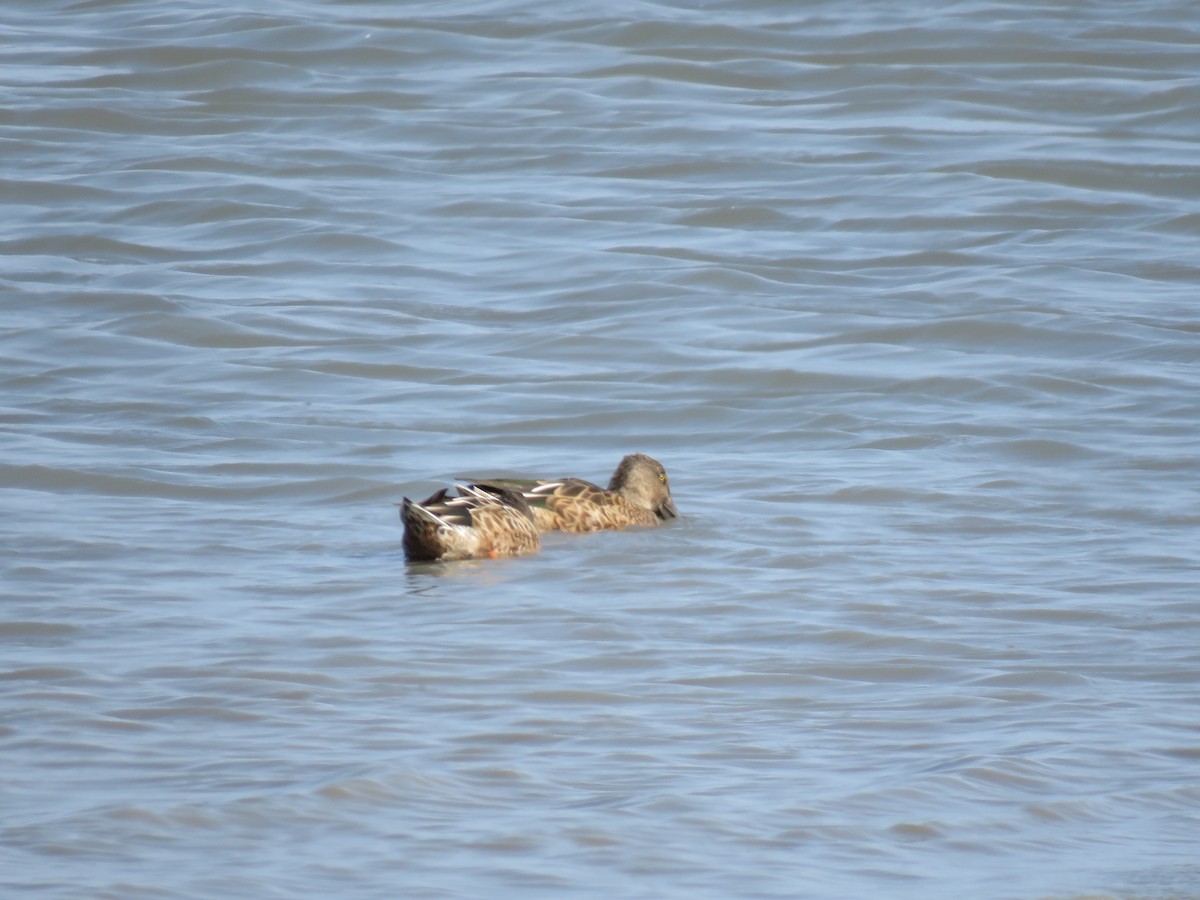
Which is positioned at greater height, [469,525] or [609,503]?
[469,525]

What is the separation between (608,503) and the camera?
9.47 meters

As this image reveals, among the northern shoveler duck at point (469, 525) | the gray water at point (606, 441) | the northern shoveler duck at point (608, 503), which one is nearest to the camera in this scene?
the gray water at point (606, 441)

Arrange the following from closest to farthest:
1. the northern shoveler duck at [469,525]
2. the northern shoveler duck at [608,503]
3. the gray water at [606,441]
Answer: the gray water at [606,441] < the northern shoveler duck at [469,525] < the northern shoveler duck at [608,503]

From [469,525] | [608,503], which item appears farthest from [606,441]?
[469,525]

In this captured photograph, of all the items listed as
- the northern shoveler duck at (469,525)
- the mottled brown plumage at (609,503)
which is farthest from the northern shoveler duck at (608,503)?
the northern shoveler duck at (469,525)

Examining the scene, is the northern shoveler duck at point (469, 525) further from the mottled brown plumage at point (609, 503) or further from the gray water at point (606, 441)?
the mottled brown plumage at point (609, 503)

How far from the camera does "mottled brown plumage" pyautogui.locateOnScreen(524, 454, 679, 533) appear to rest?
9297 mm

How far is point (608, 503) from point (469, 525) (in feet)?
3.69

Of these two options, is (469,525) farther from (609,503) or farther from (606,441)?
(606,441)

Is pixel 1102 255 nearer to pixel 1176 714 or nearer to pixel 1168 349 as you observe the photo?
pixel 1168 349

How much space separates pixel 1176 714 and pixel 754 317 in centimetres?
715

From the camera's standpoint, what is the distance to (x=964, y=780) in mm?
5371

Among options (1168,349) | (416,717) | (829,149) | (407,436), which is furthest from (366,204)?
(416,717)

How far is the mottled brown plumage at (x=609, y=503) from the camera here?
9.30 metres
